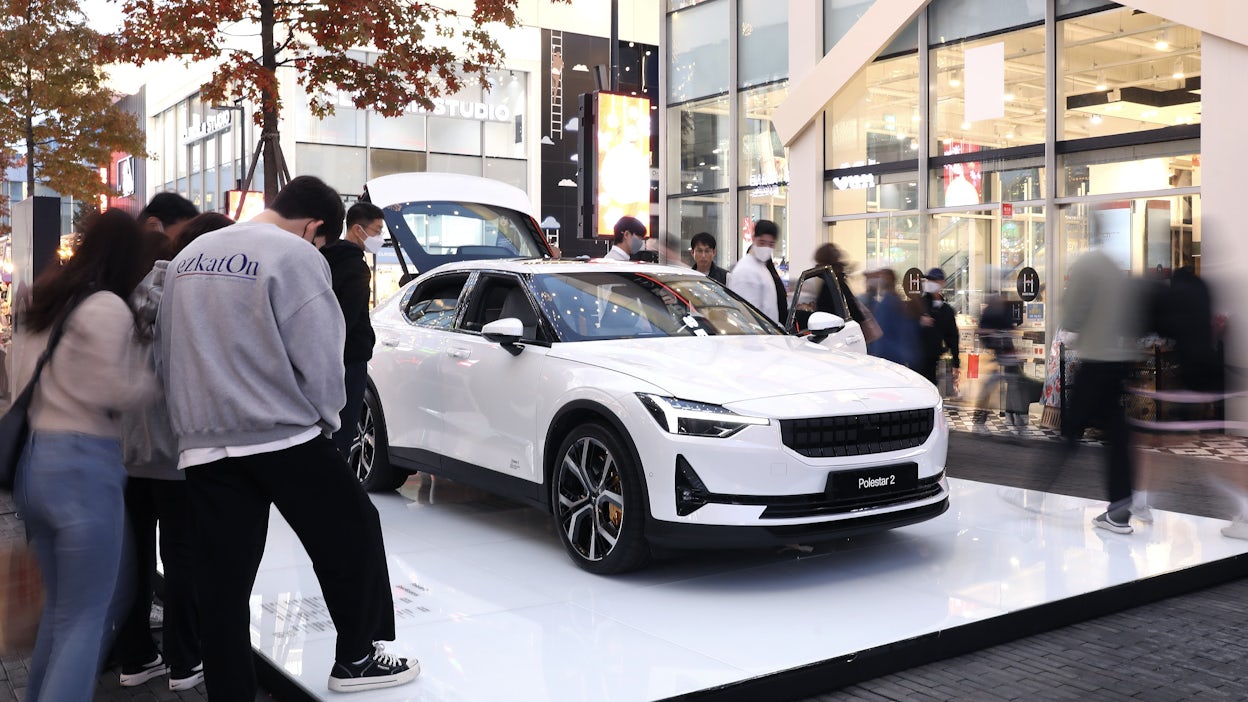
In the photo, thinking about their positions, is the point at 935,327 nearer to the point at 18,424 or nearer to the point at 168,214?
the point at 168,214

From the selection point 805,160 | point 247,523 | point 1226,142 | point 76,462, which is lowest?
point 247,523

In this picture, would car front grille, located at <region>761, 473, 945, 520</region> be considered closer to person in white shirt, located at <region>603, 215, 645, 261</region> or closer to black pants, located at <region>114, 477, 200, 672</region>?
black pants, located at <region>114, 477, 200, 672</region>

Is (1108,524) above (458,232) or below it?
below

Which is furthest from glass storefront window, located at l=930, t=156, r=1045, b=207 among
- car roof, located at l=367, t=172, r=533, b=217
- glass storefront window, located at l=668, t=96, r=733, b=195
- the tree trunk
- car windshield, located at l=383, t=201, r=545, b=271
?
the tree trunk

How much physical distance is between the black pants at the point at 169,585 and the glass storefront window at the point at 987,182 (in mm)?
12026

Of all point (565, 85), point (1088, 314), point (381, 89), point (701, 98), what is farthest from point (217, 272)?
point (565, 85)

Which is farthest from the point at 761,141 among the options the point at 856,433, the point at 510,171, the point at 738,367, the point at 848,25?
the point at 510,171

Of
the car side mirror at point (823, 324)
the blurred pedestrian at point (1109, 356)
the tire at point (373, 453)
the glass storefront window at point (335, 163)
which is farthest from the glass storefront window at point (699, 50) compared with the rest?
the glass storefront window at point (335, 163)

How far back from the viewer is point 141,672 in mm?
4723

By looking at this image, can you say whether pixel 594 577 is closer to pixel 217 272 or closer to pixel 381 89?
pixel 217 272

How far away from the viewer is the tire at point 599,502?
5.63m

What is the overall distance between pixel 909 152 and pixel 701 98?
189 inches

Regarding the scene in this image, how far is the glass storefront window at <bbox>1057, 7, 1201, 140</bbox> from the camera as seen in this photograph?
41.0 ft

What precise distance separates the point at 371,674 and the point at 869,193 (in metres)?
13.6
